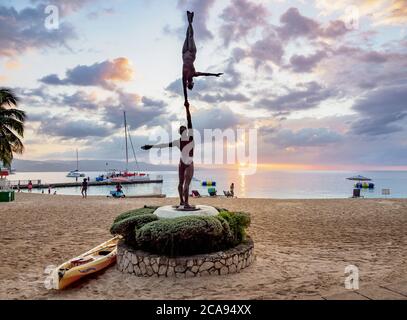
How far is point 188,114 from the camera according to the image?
10.0 meters

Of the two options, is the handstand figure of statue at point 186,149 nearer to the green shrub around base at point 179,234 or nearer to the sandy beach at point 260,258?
the green shrub around base at point 179,234

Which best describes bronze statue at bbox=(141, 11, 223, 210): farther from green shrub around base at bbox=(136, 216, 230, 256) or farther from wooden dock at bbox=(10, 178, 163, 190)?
wooden dock at bbox=(10, 178, 163, 190)

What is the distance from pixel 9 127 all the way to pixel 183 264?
2992 centimetres

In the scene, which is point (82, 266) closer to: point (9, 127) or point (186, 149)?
point (186, 149)

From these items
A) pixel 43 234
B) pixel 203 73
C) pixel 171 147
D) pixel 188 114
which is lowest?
pixel 43 234

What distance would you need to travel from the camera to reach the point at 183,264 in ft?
24.7

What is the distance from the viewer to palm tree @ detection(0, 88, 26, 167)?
29.2m

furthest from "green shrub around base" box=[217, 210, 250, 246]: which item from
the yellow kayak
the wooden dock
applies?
the wooden dock

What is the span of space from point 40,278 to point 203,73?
7640 mm

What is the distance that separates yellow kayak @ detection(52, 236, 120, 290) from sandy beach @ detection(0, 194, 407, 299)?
0.21 meters

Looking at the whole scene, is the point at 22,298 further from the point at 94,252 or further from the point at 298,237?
the point at 298,237

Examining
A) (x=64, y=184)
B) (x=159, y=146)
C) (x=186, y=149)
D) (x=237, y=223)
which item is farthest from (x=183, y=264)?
(x=64, y=184)
